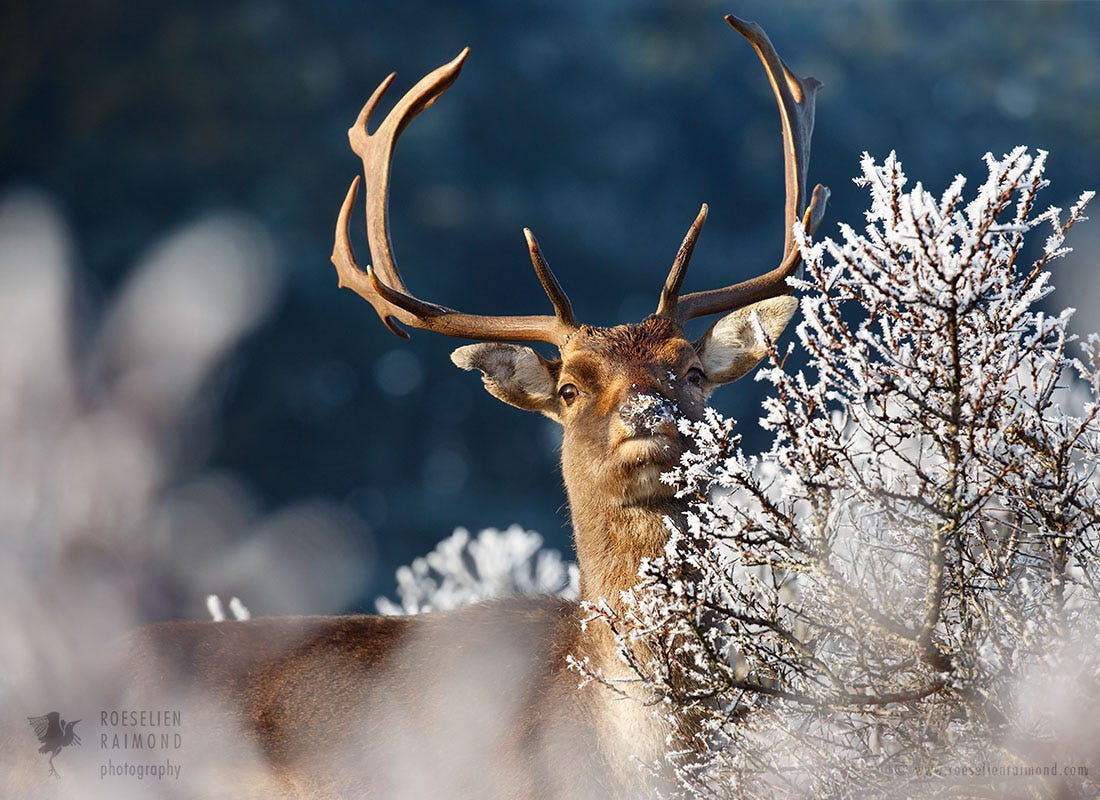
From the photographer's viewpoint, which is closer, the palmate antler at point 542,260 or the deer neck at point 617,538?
the deer neck at point 617,538

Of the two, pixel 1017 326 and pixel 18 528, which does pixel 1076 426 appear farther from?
pixel 18 528

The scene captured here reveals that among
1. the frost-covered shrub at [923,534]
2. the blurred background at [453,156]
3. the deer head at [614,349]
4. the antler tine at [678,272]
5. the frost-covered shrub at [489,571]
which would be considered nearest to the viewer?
the frost-covered shrub at [923,534]

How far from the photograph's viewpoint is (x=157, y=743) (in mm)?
5297

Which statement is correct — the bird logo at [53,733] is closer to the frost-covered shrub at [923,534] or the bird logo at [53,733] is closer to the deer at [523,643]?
the deer at [523,643]

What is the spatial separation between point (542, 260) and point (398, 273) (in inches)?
48.6

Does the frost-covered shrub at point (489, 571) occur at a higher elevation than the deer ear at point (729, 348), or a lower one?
higher

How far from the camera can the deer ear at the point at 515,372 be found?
5457 mm

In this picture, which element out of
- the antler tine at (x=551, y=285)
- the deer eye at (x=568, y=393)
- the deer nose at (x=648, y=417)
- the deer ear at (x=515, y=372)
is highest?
the antler tine at (x=551, y=285)

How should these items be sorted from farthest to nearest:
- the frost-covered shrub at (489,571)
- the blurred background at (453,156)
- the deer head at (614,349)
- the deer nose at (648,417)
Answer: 1. the blurred background at (453,156)
2. the frost-covered shrub at (489,571)
3. the deer head at (614,349)
4. the deer nose at (648,417)

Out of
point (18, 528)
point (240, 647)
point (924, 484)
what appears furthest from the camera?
point (240, 647)

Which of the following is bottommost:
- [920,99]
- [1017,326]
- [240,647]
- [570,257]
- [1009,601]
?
[1009,601]

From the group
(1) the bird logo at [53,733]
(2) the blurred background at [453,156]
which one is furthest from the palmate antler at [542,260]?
(2) the blurred background at [453,156]

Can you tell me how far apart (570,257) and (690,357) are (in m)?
18.1

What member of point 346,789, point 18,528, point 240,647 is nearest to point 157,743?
point 240,647
